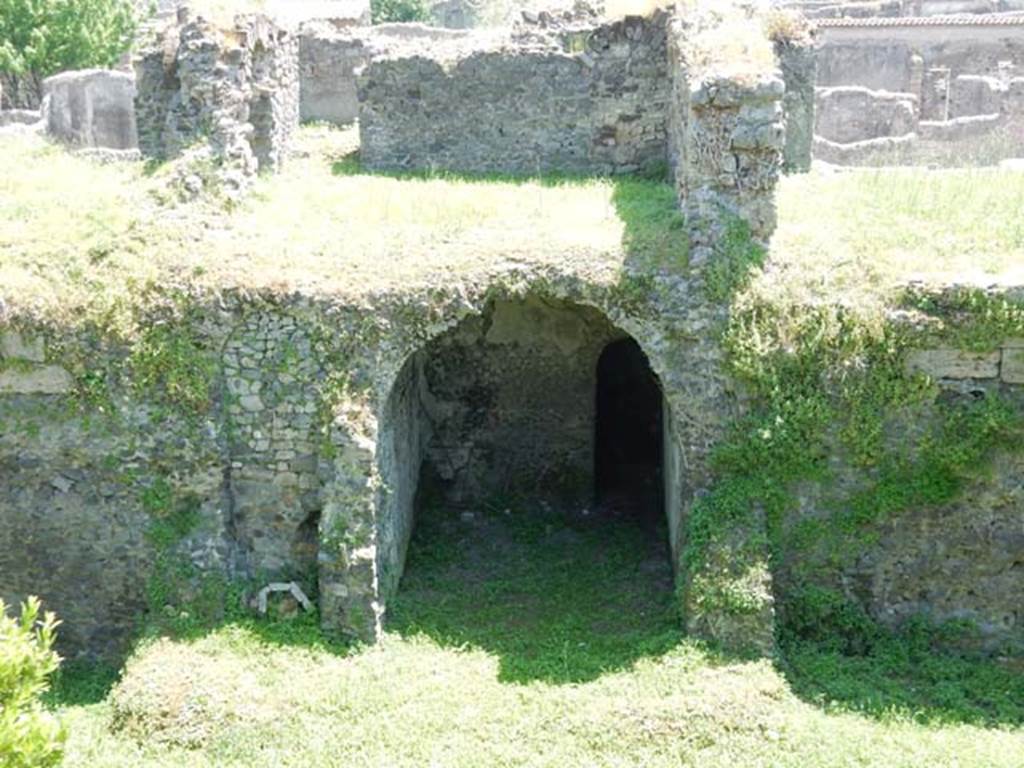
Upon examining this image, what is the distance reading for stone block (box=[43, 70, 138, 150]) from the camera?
21.7 meters

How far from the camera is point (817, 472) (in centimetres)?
1067

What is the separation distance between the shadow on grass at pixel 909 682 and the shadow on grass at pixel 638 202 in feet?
11.3

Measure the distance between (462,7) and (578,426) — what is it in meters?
28.4

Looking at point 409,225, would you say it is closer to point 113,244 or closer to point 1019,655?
point 113,244

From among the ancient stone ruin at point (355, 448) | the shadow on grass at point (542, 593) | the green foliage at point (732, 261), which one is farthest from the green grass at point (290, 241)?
the shadow on grass at point (542, 593)

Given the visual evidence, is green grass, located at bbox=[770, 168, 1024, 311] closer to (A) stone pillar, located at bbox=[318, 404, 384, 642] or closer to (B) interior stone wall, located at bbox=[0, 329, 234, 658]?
(A) stone pillar, located at bbox=[318, 404, 384, 642]

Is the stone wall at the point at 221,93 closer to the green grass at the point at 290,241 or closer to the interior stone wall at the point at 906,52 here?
the green grass at the point at 290,241

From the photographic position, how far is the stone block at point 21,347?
35.2ft

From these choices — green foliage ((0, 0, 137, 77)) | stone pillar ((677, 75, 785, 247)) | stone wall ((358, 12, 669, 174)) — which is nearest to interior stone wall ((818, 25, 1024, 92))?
stone wall ((358, 12, 669, 174))

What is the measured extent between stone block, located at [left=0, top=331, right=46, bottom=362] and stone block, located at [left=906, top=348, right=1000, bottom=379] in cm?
720

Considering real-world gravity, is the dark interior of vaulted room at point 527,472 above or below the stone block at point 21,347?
below

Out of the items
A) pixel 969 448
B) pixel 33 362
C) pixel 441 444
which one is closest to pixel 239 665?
pixel 33 362

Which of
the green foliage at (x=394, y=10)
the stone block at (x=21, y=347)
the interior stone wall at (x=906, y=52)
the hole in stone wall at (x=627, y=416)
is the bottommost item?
the hole in stone wall at (x=627, y=416)

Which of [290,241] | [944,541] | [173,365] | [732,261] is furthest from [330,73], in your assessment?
[944,541]
